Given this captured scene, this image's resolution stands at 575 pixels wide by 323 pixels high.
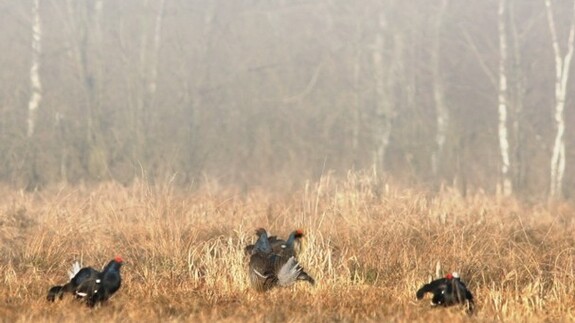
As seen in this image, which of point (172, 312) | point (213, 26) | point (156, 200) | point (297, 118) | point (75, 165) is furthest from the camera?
point (213, 26)

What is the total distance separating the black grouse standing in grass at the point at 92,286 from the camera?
874cm

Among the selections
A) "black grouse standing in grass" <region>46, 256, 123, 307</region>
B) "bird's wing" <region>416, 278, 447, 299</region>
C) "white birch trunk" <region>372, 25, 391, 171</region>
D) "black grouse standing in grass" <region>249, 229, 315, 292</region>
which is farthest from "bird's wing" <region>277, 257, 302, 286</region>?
"white birch trunk" <region>372, 25, 391, 171</region>

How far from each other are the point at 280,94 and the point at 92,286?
28689mm

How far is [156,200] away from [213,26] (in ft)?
81.8

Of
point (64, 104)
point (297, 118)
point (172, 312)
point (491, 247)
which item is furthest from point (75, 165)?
point (172, 312)

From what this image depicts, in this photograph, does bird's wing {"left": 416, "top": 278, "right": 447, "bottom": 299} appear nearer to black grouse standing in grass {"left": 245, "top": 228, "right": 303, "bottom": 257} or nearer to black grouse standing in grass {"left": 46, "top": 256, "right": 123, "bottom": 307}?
black grouse standing in grass {"left": 245, "top": 228, "right": 303, "bottom": 257}

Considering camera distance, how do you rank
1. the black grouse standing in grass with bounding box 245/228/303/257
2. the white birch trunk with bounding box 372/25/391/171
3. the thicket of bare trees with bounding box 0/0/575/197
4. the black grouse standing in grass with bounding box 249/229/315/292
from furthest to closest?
1. the white birch trunk with bounding box 372/25/391/171
2. the thicket of bare trees with bounding box 0/0/575/197
3. the black grouse standing in grass with bounding box 245/228/303/257
4. the black grouse standing in grass with bounding box 249/229/315/292

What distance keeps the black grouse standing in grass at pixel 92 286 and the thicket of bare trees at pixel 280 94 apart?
667 inches

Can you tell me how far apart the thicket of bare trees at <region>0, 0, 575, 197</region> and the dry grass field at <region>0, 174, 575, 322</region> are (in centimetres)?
1145

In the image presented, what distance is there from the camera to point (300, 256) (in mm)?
11219

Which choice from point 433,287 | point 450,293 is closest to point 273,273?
point 433,287

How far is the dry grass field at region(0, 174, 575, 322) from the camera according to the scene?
350 inches

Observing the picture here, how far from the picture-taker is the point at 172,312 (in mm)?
8766

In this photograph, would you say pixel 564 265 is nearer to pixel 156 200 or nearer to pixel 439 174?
pixel 156 200
